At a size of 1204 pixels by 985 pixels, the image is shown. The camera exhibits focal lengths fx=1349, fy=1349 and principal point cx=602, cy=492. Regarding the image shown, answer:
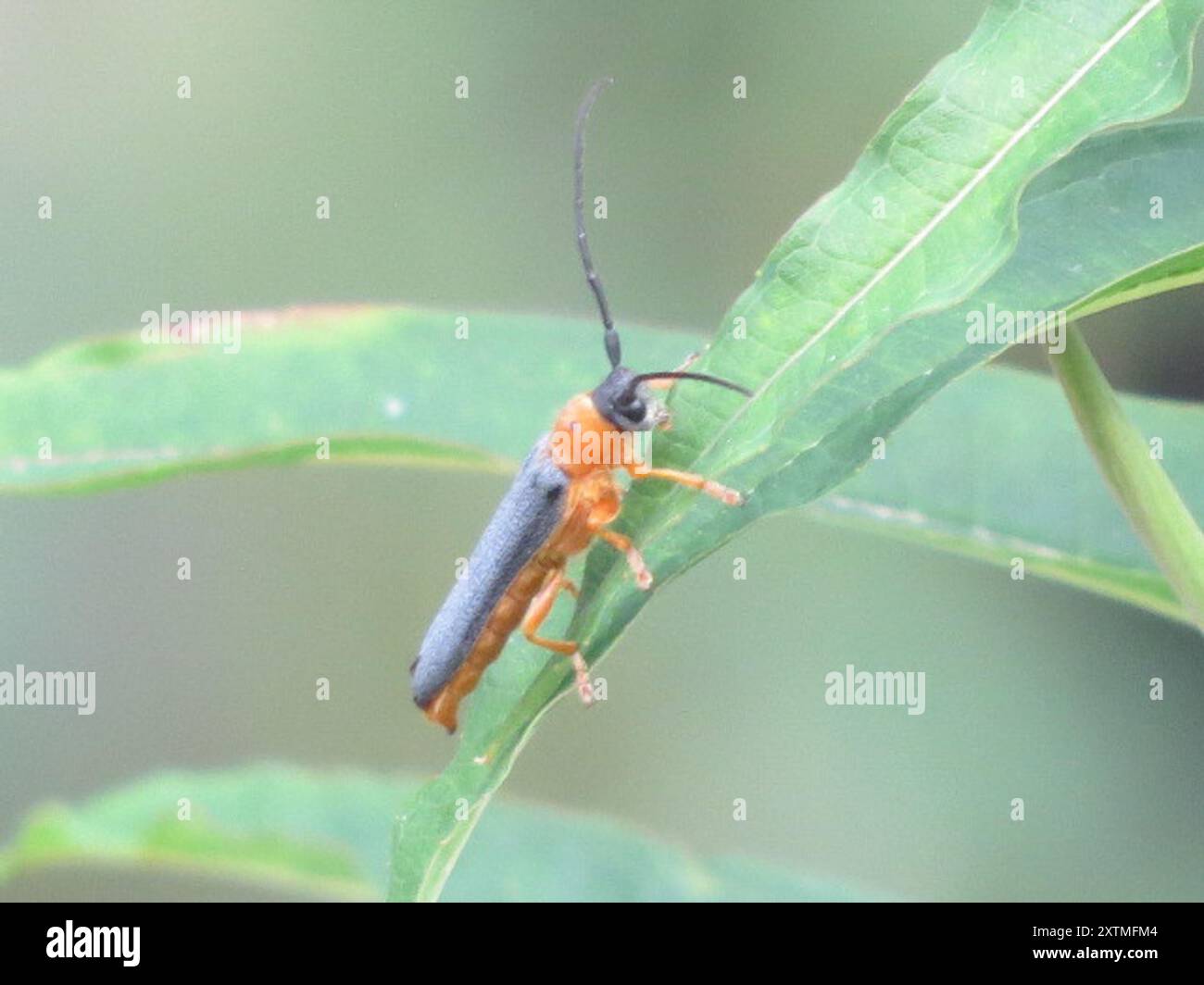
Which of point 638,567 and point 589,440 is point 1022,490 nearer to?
point 589,440

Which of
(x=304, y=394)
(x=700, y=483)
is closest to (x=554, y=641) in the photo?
(x=700, y=483)

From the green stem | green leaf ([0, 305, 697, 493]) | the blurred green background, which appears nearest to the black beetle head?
green leaf ([0, 305, 697, 493])

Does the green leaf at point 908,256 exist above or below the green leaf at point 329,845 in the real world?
above

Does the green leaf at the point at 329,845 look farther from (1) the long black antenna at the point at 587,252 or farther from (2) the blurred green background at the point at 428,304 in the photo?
(2) the blurred green background at the point at 428,304

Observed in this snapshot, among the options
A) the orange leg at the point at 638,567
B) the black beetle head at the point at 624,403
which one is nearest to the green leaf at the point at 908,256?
the orange leg at the point at 638,567

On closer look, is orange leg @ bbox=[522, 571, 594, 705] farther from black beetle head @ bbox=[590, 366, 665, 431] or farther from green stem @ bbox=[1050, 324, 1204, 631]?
green stem @ bbox=[1050, 324, 1204, 631]

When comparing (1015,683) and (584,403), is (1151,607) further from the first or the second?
(1015,683)
